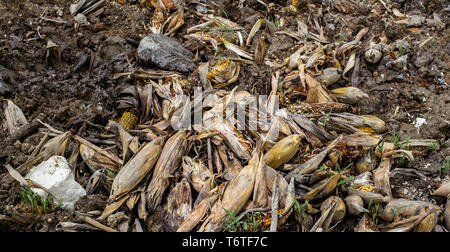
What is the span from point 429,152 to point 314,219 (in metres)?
1.00

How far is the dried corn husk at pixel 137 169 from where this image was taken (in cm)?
248

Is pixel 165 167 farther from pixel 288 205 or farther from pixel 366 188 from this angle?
pixel 366 188

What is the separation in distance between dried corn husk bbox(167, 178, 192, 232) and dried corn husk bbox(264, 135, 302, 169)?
54cm

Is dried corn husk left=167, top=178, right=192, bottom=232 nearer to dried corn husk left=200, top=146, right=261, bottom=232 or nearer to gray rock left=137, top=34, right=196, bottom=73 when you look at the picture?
dried corn husk left=200, top=146, right=261, bottom=232

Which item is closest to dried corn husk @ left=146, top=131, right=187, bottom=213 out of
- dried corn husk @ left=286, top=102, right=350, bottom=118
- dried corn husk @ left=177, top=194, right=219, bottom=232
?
dried corn husk @ left=177, top=194, right=219, bottom=232

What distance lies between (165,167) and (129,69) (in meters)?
0.99

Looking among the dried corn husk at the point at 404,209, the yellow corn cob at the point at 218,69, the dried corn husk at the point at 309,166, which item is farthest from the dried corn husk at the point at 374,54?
the dried corn husk at the point at 404,209

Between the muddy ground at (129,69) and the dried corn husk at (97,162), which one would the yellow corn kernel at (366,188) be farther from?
the dried corn husk at (97,162)

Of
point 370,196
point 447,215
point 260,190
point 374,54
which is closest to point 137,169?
point 260,190

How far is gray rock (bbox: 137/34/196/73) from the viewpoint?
313 cm
